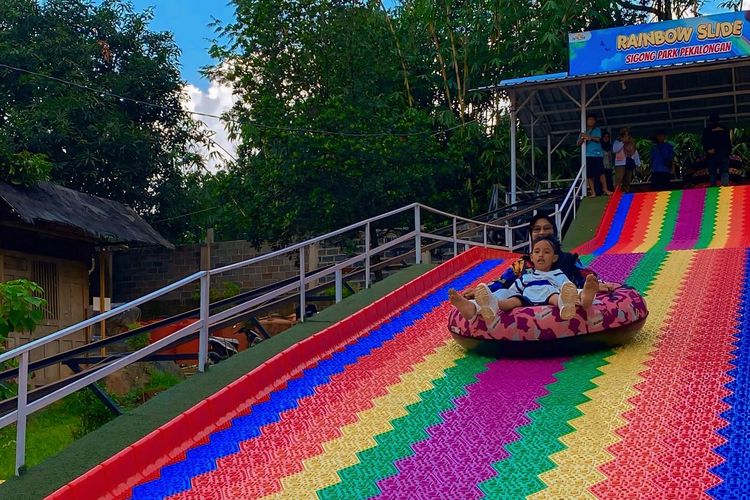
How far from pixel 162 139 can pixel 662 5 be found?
15.2 metres

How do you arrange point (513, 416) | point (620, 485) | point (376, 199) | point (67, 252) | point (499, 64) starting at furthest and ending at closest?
1. point (499, 64)
2. point (376, 199)
3. point (67, 252)
4. point (513, 416)
5. point (620, 485)

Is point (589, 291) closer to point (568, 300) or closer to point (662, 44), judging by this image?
point (568, 300)

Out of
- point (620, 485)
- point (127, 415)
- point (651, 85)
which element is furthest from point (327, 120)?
point (620, 485)

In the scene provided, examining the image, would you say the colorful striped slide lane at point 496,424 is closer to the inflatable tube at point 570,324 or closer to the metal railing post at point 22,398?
the inflatable tube at point 570,324

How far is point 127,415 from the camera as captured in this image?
6.55 m

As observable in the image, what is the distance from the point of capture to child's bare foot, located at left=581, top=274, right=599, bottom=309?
7035 millimetres

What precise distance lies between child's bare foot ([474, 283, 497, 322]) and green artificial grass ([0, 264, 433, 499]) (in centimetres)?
193

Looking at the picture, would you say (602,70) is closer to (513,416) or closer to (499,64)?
(499,64)

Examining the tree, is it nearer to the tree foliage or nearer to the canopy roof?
the canopy roof

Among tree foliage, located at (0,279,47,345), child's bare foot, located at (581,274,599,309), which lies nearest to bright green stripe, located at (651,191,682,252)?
child's bare foot, located at (581,274,599,309)

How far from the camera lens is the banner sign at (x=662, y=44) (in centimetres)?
1755

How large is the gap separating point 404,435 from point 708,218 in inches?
453

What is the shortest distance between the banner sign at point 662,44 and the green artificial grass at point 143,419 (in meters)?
10.7

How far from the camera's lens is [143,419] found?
6.44 metres
